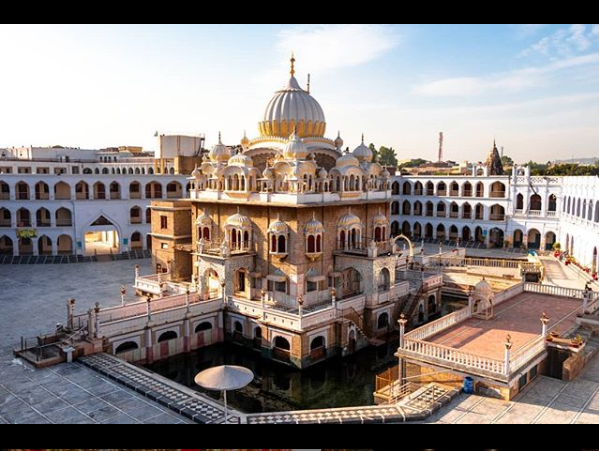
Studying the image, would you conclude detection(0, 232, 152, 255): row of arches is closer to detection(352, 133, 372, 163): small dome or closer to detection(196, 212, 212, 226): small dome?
detection(196, 212, 212, 226): small dome

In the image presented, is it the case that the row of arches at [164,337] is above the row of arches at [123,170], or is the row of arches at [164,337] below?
below

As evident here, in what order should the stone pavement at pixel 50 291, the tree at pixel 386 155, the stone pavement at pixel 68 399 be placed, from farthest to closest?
the tree at pixel 386 155 → the stone pavement at pixel 50 291 → the stone pavement at pixel 68 399

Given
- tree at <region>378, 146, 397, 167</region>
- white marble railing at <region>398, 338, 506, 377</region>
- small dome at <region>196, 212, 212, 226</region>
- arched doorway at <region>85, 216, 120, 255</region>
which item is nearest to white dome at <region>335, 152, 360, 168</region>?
small dome at <region>196, 212, 212, 226</region>

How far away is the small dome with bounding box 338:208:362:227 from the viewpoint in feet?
80.3

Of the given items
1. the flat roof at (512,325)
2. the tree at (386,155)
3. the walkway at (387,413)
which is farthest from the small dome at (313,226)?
the tree at (386,155)

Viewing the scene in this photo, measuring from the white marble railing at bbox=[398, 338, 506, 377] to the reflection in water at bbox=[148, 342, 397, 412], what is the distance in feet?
12.4

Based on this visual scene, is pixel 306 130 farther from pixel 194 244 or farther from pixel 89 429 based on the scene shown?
pixel 89 429

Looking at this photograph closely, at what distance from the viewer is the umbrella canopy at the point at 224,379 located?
13.1 metres

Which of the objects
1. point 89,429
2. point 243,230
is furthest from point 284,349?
point 89,429

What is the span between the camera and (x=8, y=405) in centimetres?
1442

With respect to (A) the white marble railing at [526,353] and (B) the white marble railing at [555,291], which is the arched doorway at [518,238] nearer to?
(B) the white marble railing at [555,291]

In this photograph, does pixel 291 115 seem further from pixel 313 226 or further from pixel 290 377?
pixel 290 377

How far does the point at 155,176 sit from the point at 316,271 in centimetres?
2505

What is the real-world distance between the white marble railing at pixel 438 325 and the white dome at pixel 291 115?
1309cm
